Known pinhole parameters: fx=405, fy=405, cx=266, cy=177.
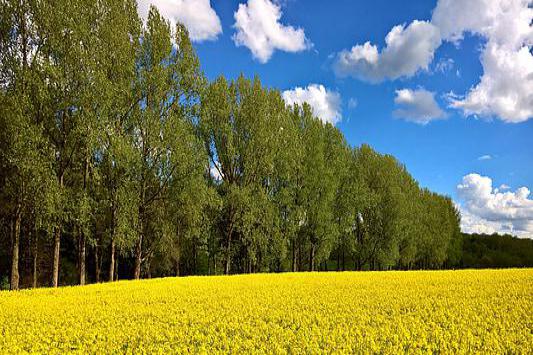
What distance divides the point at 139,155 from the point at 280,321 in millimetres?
17895

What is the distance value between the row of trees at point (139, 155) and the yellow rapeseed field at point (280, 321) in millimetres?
9085

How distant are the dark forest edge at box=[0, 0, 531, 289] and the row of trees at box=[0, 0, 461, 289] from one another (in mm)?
96

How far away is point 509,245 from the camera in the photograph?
309ft

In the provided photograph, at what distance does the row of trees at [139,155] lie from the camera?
22.6 metres

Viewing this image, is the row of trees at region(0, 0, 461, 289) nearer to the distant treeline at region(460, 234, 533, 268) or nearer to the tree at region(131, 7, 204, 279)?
the tree at region(131, 7, 204, 279)

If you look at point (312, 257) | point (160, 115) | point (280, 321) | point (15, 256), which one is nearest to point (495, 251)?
point (312, 257)

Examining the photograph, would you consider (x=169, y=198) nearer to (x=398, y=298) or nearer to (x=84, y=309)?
(x=84, y=309)

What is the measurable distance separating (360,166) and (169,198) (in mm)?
30588

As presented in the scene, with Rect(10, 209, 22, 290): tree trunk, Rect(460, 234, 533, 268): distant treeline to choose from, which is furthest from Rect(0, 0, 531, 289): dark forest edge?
Rect(460, 234, 533, 268): distant treeline

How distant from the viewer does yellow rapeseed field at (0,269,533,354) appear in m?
8.12

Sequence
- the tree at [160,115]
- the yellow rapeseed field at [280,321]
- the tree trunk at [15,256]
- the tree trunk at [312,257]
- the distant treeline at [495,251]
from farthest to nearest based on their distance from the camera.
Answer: the distant treeline at [495,251]
the tree trunk at [312,257]
the tree at [160,115]
the tree trunk at [15,256]
the yellow rapeseed field at [280,321]

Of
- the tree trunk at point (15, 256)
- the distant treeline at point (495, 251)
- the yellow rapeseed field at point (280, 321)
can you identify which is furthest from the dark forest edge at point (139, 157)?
the distant treeline at point (495, 251)

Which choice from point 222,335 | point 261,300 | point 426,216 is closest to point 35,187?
point 261,300

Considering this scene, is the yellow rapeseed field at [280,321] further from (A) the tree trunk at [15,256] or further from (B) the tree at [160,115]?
(B) the tree at [160,115]
